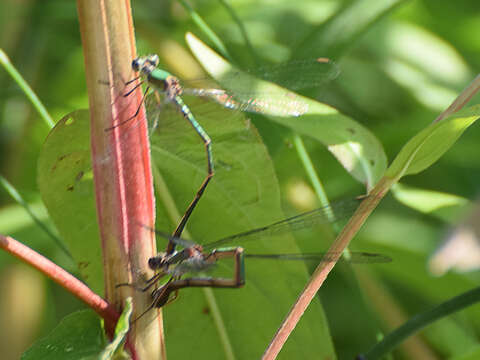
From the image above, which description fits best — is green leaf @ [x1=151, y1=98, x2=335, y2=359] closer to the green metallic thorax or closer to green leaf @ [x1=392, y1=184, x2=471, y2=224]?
the green metallic thorax

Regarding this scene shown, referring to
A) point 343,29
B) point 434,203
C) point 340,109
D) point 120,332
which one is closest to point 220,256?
point 120,332

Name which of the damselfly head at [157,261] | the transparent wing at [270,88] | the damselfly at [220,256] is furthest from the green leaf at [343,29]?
the damselfly head at [157,261]

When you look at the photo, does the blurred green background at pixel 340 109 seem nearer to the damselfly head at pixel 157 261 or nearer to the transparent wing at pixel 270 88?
the transparent wing at pixel 270 88

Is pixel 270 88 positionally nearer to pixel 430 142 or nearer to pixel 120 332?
pixel 430 142

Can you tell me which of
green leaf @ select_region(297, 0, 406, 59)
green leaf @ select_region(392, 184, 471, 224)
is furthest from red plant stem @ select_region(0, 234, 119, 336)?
green leaf @ select_region(297, 0, 406, 59)

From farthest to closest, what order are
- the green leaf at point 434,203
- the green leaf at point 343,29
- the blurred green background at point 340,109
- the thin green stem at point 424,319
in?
the blurred green background at point 340,109 < the green leaf at point 343,29 < the green leaf at point 434,203 < the thin green stem at point 424,319

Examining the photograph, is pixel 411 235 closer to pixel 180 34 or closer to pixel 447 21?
pixel 447 21
